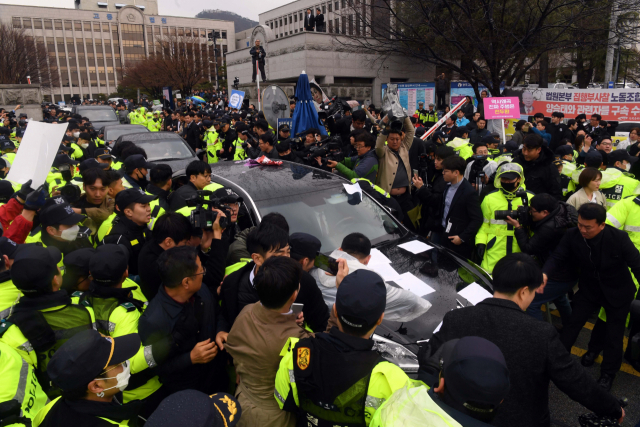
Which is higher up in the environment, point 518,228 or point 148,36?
point 148,36

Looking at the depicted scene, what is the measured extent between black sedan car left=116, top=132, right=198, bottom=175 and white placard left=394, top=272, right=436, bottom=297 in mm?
6437

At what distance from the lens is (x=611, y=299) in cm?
358

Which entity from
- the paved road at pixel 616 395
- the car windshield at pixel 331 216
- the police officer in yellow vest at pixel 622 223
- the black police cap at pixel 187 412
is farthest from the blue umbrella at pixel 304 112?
the black police cap at pixel 187 412

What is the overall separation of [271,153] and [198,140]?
16.9 feet

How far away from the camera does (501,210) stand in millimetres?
4121

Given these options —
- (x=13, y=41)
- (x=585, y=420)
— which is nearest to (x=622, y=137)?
(x=585, y=420)

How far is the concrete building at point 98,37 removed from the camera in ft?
284

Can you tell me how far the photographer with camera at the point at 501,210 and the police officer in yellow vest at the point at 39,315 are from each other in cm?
350

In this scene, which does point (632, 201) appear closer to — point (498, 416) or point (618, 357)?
point (618, 357)

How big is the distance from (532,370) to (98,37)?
10688cm

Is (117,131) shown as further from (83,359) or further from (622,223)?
(622,223)

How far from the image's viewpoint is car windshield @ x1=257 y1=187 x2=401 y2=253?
3.92m

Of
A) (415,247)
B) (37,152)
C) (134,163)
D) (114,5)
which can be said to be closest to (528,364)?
(415,247)

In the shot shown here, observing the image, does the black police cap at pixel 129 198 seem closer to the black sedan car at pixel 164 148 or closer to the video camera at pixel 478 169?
the video camera at pixel 478 169
